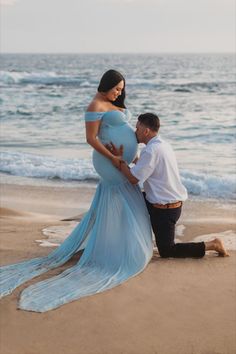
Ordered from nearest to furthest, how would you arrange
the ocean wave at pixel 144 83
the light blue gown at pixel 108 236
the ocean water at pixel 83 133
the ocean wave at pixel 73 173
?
the light blue gown at pixel 108 236
the ocean wave at pixel 73 173
the ocean water at pixel 83 133
the ocean wave at pixel 144 83

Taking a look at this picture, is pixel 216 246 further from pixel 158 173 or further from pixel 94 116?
pixel 94 116

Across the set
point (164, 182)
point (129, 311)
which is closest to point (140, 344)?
point (129, 311)

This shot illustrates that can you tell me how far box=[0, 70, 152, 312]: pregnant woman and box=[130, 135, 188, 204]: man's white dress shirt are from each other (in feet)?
0.54

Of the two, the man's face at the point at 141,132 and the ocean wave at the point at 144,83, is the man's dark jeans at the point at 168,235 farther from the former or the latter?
the ocean wave at the point at 144,83

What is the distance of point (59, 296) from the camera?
470 cm

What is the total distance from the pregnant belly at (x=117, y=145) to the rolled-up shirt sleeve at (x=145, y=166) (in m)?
0.17

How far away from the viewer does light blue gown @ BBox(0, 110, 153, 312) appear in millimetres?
5109

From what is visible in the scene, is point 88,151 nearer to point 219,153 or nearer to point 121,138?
point 219,153

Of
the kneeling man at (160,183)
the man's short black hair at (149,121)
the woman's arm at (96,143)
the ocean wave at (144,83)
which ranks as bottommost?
the ocean wave at (144,83)

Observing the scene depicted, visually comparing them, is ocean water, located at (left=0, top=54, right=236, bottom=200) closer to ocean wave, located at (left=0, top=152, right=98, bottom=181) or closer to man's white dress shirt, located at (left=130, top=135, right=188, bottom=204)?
ocean wave, located at (left=0, top=152, right=98, bottom=181)

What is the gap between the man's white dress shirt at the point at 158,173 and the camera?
17.0ft

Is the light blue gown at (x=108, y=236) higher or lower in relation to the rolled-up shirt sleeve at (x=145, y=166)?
lower

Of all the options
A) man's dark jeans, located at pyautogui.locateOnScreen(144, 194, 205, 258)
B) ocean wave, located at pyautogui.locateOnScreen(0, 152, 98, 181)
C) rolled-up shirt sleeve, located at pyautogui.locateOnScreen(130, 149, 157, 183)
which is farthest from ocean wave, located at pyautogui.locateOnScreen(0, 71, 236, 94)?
rolled-up shirt sleeve, located at pyautogui.locateOnScreen(130, 149, 157, 183)

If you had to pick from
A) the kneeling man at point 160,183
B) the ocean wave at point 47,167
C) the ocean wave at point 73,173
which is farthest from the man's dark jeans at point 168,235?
the ocean wave at point 47,167
